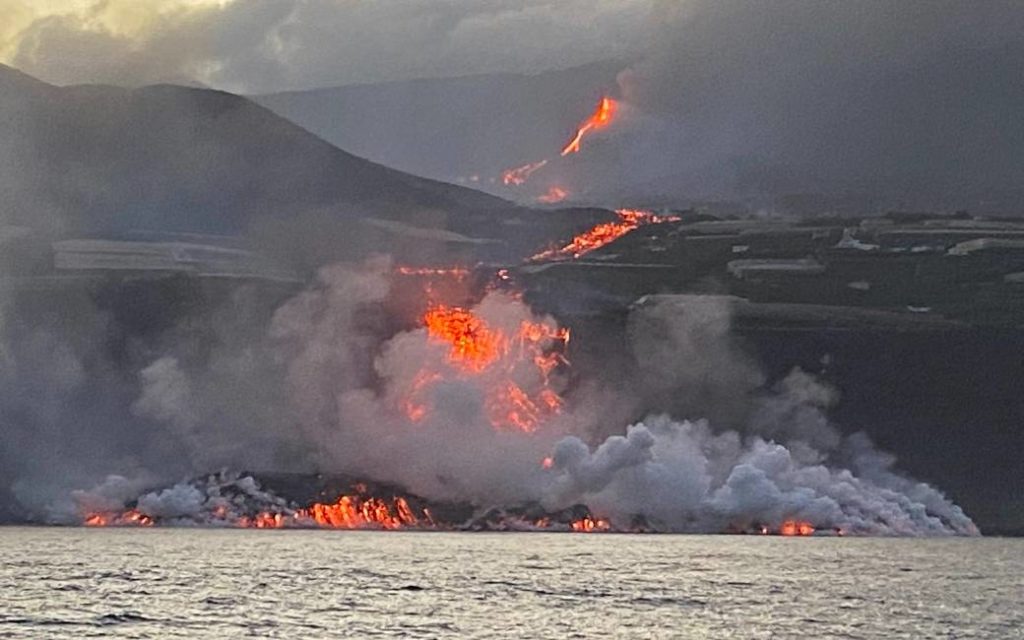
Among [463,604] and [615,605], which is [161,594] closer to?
[463,604]

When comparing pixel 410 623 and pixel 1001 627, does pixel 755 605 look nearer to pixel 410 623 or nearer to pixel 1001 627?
pixel 1001 627

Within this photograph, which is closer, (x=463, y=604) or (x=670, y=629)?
(x=670, y=629)

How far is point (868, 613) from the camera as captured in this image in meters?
165

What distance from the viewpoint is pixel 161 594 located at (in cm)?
16688

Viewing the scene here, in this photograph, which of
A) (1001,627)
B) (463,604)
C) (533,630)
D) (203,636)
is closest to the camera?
(203,636)

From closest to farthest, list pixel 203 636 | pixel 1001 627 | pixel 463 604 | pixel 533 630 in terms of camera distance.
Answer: pixel 203 636, pixel 533 630, pixel 1001 627, pixel 463 604

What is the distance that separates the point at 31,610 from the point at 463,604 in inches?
1504

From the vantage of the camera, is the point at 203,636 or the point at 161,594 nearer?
the point at 203,636

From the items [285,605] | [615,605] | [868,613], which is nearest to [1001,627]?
[868,613]

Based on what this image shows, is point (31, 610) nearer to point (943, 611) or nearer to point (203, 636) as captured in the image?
point (203, 636)

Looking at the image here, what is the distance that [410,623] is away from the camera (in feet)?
464

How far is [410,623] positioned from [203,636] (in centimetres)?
2067

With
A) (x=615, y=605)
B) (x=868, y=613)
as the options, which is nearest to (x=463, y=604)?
(x=615, y=605)

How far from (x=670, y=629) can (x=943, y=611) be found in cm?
3743
